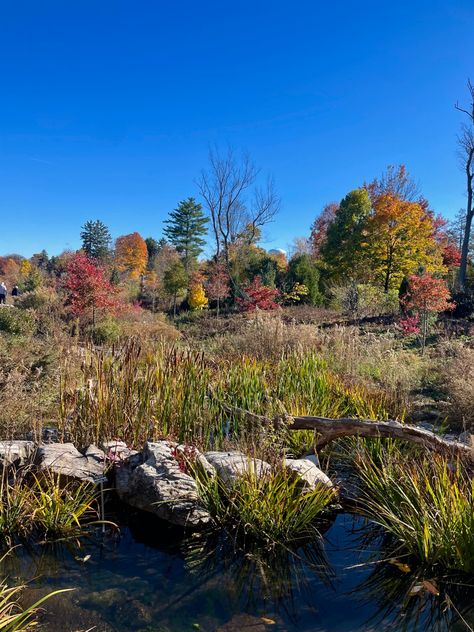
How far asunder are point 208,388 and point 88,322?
26.7 ft

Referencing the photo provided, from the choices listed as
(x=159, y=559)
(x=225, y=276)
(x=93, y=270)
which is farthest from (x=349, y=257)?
(x=159, y=559)

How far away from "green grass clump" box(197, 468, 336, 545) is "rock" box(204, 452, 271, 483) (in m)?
0.04

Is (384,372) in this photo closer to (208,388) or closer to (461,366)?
(461,366)

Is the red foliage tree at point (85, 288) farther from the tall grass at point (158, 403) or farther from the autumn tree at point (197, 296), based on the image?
the autumn tree at point (197, 296)

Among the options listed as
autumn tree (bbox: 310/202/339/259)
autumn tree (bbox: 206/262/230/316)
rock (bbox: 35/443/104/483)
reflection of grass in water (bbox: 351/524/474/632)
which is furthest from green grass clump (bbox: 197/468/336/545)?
autumn tree (bbox: 310/202/339/259)

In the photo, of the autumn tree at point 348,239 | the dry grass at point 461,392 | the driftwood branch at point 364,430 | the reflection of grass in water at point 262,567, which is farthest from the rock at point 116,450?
the autumn tree at point 348,239

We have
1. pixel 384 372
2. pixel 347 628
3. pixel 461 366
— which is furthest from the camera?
pixel 384 372

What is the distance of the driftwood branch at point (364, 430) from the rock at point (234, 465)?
1.54 ft

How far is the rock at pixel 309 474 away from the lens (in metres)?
2.91

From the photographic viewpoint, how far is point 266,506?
2598 millimetres

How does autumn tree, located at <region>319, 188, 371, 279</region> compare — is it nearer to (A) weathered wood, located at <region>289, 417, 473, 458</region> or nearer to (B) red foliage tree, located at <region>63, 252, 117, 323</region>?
(B) red foliage tree, located at <region>63, 252, 117, 323</region>

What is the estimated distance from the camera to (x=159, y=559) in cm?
255

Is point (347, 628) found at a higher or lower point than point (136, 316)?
lower

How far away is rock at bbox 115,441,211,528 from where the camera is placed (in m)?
2.81
